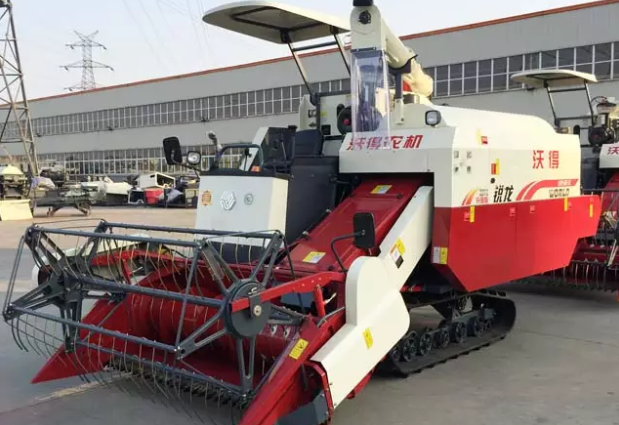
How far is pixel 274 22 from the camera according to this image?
18.0 ft

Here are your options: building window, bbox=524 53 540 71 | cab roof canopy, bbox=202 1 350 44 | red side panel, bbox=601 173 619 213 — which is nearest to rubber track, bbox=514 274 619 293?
red side panel, bbox=601 173 619 213

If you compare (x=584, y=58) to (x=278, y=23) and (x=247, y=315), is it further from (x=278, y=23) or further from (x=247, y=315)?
(x=247, y=315)

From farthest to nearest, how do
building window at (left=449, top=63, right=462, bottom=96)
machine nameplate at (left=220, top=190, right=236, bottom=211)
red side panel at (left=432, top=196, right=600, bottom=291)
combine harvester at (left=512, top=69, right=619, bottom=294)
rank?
building window at (left=449, top=63, right=462, bottom=96) < combine harvester at (left=512, top=69, right=619, bottom=294) < machine nameplate at (left=220, top=190, right=236, bottom=211) < red side panel at (left=432, top=196, right=600, bottom=291)

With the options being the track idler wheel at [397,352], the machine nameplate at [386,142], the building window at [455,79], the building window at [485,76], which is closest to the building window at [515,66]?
the building window at [485,76]

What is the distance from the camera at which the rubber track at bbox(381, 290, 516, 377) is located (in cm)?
478

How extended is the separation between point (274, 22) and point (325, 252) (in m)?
2.15

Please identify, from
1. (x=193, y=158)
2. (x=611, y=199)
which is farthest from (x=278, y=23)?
(x=611, y=199)

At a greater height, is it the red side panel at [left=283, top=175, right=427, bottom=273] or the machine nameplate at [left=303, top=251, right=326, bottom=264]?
the red side panel at [left=283, top=175, right=427, bottom=273]

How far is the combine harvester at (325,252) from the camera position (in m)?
3.67

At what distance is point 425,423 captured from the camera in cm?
397

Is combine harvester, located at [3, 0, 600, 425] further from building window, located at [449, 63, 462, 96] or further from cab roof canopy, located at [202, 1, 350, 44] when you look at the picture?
building window, located at [449, 63, 462, 96]

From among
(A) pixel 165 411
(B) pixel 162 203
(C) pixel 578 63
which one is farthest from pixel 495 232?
(B) pixel 162 203

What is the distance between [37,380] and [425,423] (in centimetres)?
263

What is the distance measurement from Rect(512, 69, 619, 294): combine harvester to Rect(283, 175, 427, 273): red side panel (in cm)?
325
